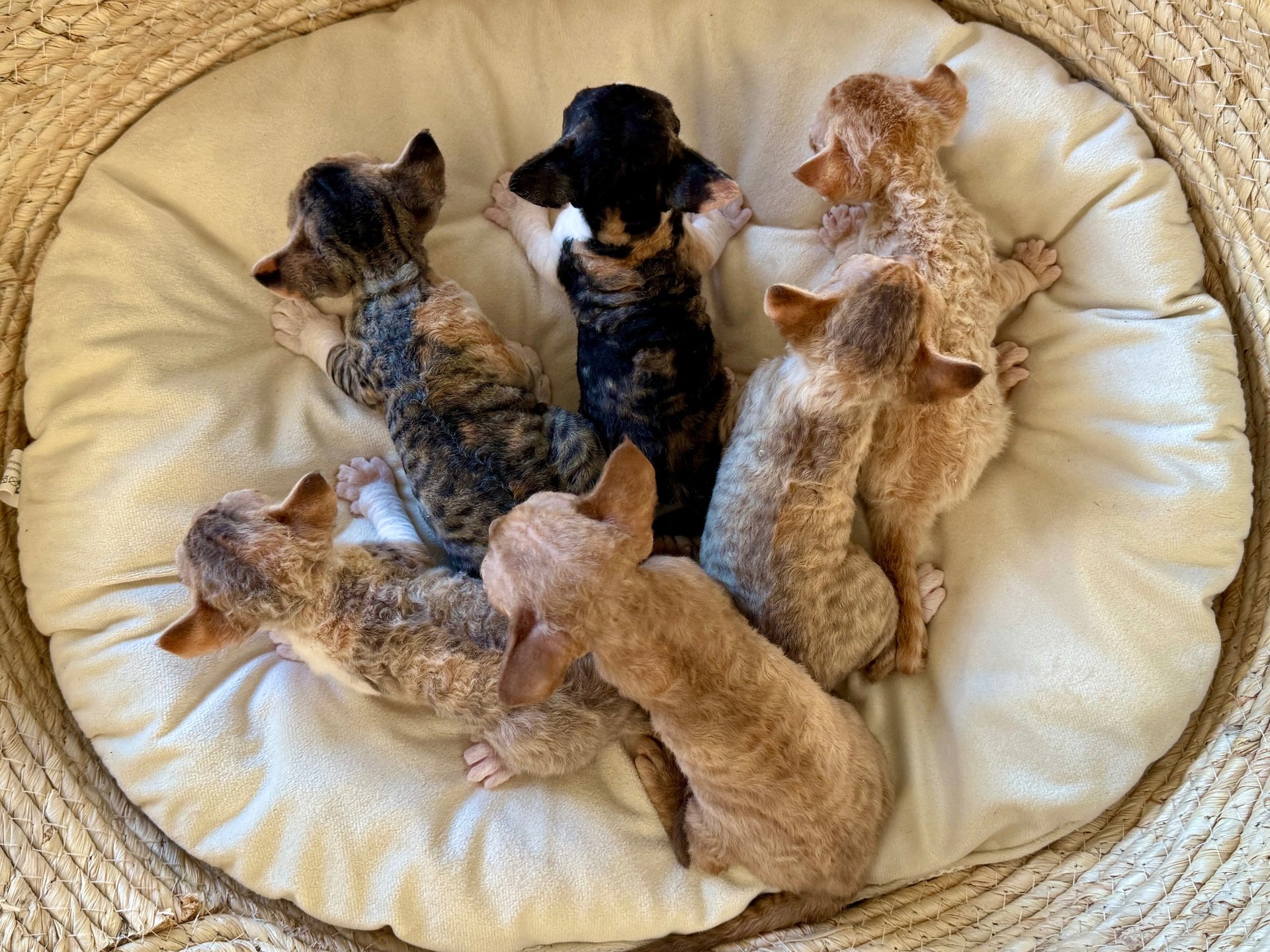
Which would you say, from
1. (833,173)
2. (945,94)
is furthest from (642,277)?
(945,94)

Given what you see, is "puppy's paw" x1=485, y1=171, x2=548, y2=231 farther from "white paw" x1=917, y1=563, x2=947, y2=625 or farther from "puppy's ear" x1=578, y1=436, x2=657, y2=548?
"white paw" x1=917, y1=563, x2=947, y2=625

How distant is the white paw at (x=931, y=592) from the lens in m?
3.29

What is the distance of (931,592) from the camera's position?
3.30 meters

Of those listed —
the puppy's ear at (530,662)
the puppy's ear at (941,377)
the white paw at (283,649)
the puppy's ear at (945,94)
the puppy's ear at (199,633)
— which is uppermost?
the puppy's ear at (945,94)

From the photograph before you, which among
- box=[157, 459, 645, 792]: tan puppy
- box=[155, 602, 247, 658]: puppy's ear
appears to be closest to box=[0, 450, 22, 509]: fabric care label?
box=[157, 459, 645, 792]: tan puppy

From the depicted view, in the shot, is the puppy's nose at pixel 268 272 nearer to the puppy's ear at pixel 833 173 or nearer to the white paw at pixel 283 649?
the white paw at pixel 283 649

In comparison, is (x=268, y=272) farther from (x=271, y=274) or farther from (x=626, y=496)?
(x=626, y=496)

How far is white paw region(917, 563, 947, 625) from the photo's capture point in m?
3.29

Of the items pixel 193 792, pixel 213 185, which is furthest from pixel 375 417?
pixel 193 792

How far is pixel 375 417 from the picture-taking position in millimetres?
3545

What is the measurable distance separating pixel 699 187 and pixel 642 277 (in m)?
0.39

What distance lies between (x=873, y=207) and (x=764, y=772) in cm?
206

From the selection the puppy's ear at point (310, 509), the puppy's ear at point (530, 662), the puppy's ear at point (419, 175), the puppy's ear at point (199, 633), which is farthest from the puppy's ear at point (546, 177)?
the puppy's ear at point (199, 633)

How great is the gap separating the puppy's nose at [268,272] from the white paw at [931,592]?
103 inches
